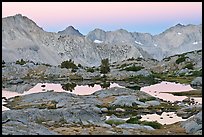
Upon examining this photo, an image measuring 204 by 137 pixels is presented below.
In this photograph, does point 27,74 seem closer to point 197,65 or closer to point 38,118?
point 197,65

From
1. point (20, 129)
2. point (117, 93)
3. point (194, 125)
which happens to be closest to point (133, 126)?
point (194, 125)

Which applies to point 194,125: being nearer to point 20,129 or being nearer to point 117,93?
point 20,129

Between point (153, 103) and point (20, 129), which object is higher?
point (20, 129)

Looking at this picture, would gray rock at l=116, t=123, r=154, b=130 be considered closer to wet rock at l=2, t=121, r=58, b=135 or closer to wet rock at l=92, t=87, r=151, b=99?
wet rock at l=2, t=121, r=58, b=135

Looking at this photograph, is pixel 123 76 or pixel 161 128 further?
pixel 123 76

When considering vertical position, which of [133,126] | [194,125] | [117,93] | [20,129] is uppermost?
[20,129]

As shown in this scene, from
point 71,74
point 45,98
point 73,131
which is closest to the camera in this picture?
point 73,131

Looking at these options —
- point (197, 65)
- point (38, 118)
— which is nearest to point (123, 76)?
point (197, 65)

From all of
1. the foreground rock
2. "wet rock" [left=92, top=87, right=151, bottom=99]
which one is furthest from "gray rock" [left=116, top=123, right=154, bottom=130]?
"wet rock" [left=92, top=87, right=151, bottom=99]

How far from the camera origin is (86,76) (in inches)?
5512

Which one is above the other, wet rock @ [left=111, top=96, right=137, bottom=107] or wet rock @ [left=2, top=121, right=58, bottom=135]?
wet rock @ [left=2, top=121, right=58, bottom=135]

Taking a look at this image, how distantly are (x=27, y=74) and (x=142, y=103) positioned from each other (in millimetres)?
93182

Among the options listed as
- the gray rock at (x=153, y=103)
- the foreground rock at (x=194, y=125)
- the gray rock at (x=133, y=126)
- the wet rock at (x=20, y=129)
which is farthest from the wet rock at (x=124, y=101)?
the wet rock at (x=20, y=129)

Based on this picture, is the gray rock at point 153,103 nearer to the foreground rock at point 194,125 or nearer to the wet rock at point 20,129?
the foreground rock at point 194,125
